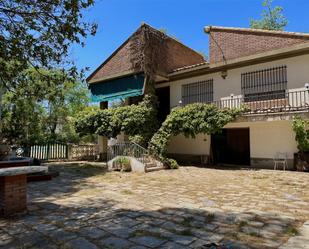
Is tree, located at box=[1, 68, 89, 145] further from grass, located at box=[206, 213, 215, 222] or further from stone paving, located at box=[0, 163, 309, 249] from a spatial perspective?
grass, located at box=[206, 213, 215, 222]

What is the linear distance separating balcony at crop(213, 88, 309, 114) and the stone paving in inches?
153

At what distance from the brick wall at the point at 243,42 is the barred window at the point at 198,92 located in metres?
1.46

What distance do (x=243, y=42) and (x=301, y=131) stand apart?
547 centimetres

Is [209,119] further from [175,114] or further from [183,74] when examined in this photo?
[183,74]

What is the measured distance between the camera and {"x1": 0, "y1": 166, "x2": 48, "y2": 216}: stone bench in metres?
5.50

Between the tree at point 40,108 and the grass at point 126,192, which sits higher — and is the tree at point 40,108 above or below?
above

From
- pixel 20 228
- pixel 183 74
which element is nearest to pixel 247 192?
pixel 20 228

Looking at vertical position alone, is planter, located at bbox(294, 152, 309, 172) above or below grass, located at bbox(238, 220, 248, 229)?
above

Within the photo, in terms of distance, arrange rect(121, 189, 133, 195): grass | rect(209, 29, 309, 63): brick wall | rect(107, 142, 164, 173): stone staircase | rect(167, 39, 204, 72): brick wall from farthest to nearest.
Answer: rect(167, 39, 204, 72): brick wall < rect(107, 142, 164, 173): stone staircase < rect(209, 29, 309, 63): brick wall < rect(121, 189, 133, 195): grass

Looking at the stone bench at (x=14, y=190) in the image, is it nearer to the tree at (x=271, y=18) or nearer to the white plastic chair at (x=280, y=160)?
the white plastic chair at (x=280, y=160)

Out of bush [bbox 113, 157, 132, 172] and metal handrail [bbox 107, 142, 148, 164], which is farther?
metal handrail [bbox 107, 142, 148, 164]

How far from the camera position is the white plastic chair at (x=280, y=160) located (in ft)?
43.2

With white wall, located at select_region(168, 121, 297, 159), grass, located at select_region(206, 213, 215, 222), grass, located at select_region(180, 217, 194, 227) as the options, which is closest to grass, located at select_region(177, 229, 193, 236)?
grass, located at select_region(180, 217, 194, 227)

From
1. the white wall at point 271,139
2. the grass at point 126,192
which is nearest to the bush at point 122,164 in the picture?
the grass at point 126,192
